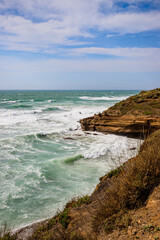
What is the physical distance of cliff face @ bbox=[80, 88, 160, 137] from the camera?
13028 millimetres

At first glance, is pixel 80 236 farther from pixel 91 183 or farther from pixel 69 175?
pixel 69 175

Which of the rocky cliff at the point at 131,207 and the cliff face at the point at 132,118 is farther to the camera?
the cliff face at the point at 132,118

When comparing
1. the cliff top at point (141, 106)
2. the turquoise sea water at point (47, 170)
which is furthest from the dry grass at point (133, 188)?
the cliff top at point (141, 106)

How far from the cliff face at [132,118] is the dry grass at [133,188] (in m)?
9.53

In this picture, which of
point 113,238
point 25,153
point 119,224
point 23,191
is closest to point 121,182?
point 119,224

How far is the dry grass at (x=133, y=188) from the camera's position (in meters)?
3.27

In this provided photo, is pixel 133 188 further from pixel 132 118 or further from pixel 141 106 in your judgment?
pixel 141 106

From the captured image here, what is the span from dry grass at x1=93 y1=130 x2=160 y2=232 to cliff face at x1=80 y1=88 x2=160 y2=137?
9.53 m

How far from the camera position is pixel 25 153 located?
11.8 metres

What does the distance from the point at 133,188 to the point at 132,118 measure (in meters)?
10.9

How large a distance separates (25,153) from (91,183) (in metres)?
5.89

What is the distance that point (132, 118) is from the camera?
1361 centimetres

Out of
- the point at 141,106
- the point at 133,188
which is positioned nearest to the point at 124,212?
the point at 133,188

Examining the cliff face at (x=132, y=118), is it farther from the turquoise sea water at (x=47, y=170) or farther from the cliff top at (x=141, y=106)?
the turquoise sea water at (x=47, y=170)
